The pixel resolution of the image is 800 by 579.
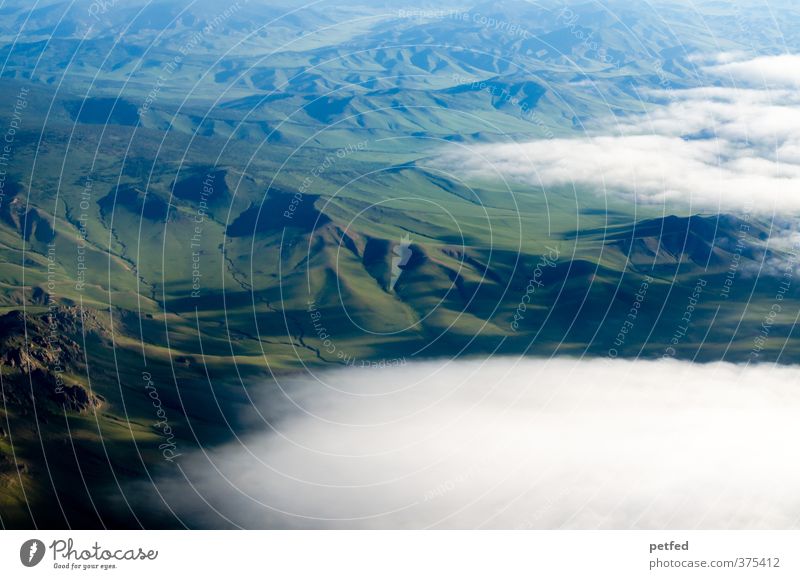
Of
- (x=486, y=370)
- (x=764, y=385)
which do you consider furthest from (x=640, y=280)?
(x=764, y=385)

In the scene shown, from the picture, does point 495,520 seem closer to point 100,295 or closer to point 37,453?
point 37,453

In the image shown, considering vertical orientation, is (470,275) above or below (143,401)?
below

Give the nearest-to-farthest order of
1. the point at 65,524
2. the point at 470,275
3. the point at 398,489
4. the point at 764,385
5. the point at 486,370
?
the point at 398,489 → the point at 65,524 → the point at 764,385 → the point at 486,370 → the point at 470,275

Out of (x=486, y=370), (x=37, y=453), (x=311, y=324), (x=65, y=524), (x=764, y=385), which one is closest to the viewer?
(x=65, y=524)

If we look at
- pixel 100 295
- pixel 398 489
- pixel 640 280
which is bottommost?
pixel 640 280

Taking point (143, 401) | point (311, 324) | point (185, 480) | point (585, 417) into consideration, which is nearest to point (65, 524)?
point (185, 480)

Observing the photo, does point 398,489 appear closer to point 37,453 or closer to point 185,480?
point 185,480

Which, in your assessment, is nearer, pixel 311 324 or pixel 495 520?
pixel 495 520
